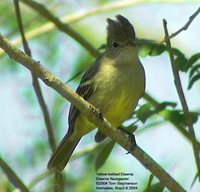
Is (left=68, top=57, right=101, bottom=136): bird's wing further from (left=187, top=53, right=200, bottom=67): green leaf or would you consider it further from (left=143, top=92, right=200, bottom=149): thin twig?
(left=187, top=53, right=200, bottom=67): green leaf

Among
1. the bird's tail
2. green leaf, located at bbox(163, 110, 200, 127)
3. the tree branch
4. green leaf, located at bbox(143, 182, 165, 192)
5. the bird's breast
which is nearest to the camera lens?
the tree branch

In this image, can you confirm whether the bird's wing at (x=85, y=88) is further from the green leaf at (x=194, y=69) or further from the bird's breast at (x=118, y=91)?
the green leaf at (x=194, y=69)

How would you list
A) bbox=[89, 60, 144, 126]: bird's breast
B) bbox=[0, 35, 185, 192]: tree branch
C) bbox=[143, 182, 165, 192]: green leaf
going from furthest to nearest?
bbox=[89, 60, 144, 126]: bird's breast
bbox=[143, 182, 165, 192]: green leaf
bbox=[0, 35, 185, 192]: tree branch

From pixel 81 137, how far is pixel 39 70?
6.40 feet

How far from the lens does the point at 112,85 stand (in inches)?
169

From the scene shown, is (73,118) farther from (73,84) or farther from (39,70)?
(39,70)

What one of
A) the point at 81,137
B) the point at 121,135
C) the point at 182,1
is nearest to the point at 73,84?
the point at 81,137

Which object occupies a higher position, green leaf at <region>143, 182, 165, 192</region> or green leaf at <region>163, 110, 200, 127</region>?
green leaf at <region>163, 110, 200, 127</region>

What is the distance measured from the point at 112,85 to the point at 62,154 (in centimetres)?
64

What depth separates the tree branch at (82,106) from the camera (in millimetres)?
2648

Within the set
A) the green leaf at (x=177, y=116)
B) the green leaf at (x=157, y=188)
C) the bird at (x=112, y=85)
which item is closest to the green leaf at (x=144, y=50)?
the green leaf at (x=177, y=116)

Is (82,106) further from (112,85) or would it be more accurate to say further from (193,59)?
(112,85)

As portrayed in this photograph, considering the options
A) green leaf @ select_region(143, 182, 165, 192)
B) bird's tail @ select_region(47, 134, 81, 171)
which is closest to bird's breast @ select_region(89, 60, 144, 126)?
bird's tail @ select_region(47, 134, 81, 171)

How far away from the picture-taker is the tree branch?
104 inches
